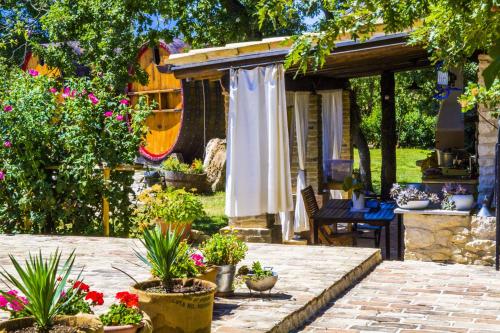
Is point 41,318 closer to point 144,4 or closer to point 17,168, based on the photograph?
point 17,168

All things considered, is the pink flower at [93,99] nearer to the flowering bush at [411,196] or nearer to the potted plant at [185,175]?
the flowering bush at [411,196]

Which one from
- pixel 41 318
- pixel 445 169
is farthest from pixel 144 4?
pixel 41 318

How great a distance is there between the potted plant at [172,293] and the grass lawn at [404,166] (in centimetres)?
1223

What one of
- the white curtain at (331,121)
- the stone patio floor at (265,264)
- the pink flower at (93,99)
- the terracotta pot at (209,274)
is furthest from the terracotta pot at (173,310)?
the white curtain at (331,121)

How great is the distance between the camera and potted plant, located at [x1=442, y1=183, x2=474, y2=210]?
7.68 m

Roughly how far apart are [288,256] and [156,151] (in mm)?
8746

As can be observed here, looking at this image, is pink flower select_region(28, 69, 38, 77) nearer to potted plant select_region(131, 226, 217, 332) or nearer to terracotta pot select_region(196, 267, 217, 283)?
terracotta pot select_region(196, 267, 217, 283)

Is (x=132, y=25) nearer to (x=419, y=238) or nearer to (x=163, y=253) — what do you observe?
(x=419, y=238)

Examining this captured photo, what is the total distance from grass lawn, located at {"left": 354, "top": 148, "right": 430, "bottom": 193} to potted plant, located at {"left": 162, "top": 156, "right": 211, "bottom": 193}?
418 cm

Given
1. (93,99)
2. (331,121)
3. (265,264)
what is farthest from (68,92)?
(331,121)

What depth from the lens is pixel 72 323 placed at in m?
3.23

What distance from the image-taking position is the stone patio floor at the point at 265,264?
4852 mm

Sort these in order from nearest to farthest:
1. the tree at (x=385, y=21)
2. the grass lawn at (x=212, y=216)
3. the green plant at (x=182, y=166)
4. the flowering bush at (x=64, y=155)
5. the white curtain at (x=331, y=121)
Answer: the tree at (x=385, y=21)
the flowering bush at (x=64, y=155)
the grass lawn at (x=212, y=216)
the white curtain at (x=331, y=121)
the green plant at (x=182, y=166)

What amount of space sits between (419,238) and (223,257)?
3.27m
